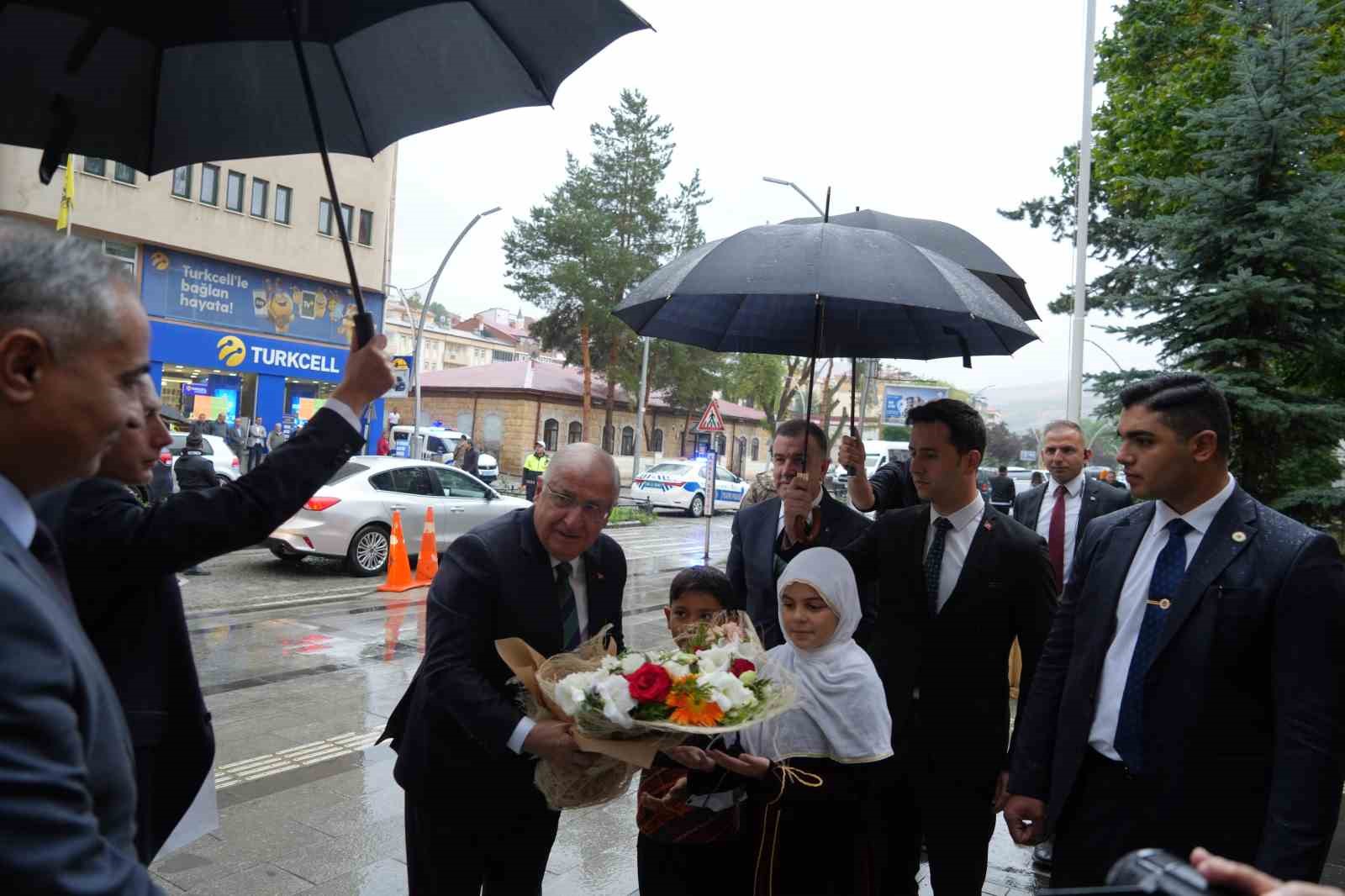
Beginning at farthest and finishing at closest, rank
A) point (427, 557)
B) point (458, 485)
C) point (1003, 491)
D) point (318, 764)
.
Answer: point (458, 485) < point (1003, 491) < point (427, 557) < point (318, 764)

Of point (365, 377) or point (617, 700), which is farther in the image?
point (617, 700)

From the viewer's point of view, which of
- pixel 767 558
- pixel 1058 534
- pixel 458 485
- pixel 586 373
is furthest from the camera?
pixel 586 373

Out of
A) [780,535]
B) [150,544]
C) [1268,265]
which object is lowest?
[780,535]

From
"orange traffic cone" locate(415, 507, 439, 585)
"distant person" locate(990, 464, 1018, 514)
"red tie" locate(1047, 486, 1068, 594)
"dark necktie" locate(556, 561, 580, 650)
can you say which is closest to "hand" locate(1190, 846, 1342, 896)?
"dark necktie" locate(556, 561, 580, 650)

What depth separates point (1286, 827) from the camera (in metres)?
2.42

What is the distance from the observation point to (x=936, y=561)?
3.69 meters

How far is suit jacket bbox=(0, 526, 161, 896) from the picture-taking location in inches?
38.3

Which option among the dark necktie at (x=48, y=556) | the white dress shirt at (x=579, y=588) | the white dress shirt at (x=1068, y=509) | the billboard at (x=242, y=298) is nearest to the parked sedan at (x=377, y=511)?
the white dress shirt at (x=1068, y=509)

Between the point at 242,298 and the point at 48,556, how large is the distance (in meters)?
33.3

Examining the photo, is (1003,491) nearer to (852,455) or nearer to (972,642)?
(852,455)

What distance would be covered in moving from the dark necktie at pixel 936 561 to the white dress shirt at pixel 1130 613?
79cm

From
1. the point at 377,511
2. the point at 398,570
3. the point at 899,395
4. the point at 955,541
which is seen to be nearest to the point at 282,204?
the point at 377,511

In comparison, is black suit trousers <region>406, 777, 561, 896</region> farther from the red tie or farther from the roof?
the roof

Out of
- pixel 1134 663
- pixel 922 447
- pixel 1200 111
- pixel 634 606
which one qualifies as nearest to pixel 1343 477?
pixel 1200 111
